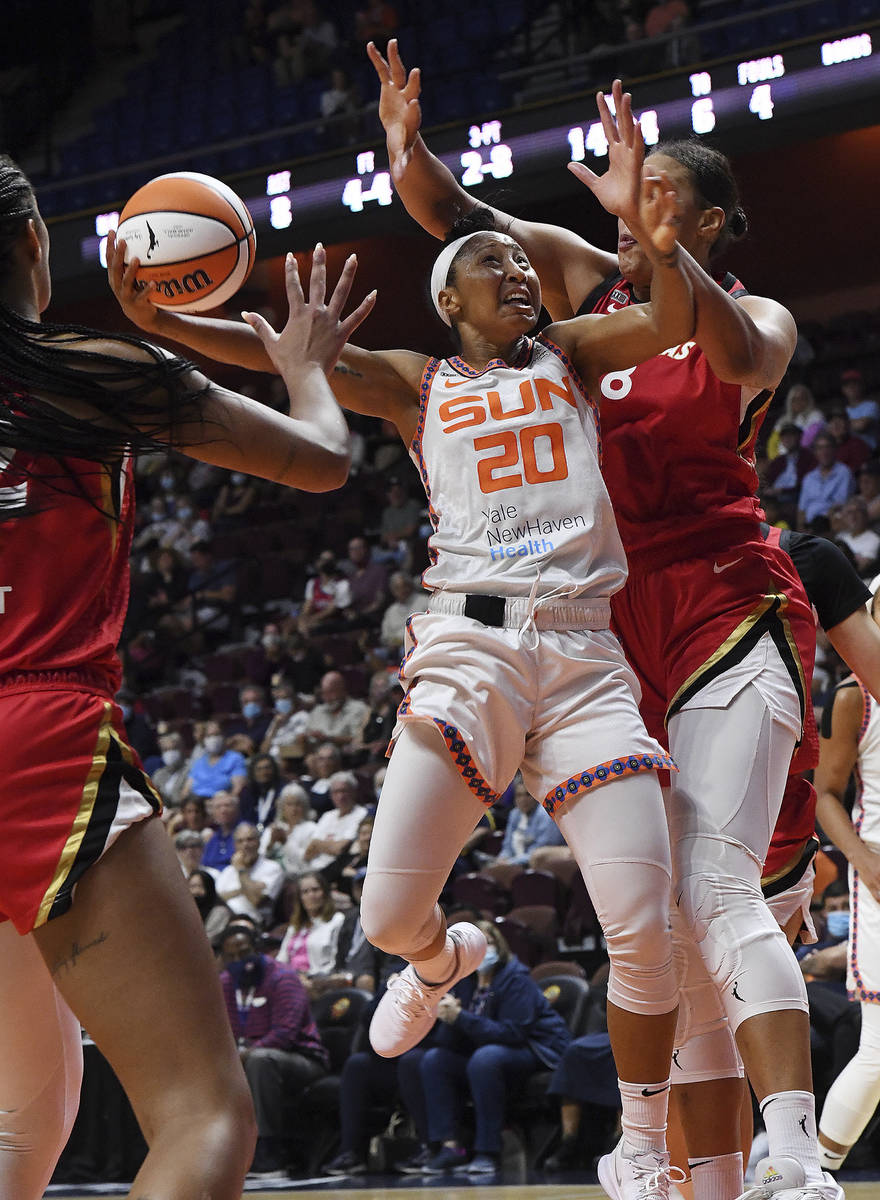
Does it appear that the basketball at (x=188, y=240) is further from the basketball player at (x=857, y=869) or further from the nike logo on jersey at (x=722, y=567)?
the basketball player at (x=857, y=869)

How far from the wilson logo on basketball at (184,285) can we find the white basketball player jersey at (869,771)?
3.24 meters

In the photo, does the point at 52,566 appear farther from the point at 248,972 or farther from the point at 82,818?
the point at 248,972

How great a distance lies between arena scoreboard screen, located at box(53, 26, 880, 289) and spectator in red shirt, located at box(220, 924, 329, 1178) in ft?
21.9

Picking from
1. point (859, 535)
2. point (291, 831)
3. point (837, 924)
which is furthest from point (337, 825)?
point (859, 535)

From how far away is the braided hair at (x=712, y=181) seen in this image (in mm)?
3902

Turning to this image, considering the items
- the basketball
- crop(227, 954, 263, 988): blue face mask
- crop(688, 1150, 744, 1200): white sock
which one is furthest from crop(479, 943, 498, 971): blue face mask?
the basketball

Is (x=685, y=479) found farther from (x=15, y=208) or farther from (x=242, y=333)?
(x=15, y=208)

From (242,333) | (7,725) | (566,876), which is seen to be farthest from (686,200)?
(566,876)

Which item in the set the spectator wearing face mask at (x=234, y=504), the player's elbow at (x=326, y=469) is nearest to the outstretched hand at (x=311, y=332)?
the player's elbow at (x=326, y=469)

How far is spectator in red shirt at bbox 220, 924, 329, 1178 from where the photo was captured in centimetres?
836

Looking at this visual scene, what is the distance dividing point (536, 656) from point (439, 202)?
4.94ft

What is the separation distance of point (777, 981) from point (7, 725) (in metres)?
1.78

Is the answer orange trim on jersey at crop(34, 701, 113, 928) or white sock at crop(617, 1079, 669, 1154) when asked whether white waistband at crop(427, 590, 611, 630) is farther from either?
orange trim on jersey at crop(34, 701, 113, 928)

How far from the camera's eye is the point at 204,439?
100.0 inches
